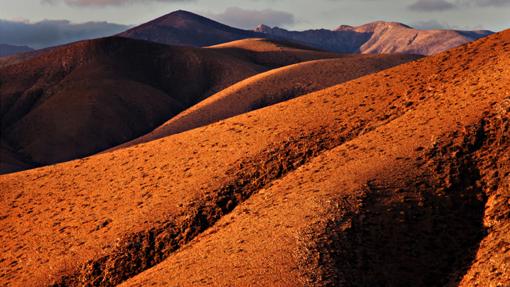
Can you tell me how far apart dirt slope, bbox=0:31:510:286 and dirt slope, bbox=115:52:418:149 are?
109 ft

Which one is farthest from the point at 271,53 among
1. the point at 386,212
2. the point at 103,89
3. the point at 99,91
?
the point at 386,212

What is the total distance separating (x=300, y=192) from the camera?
23.7 meters

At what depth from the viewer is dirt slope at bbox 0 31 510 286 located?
20.0m

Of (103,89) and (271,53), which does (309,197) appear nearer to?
(103,89)

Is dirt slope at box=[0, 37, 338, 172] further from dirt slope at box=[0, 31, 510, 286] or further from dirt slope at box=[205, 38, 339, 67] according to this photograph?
dirt slope at box=[0, 31, 510, 286]

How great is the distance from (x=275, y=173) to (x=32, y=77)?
280 feet

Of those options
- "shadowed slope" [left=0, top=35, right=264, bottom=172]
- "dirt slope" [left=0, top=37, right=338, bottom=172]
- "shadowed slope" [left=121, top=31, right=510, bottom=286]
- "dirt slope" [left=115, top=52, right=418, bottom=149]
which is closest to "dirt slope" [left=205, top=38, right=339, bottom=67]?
"dirt slope" [left=0, top=37, right=338, bottom=172]

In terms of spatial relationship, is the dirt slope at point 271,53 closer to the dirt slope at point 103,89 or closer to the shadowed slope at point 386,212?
the dirt slope at point 103,89

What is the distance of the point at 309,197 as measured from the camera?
22922mm

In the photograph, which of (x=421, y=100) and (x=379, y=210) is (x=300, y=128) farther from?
(x=379, y=210)

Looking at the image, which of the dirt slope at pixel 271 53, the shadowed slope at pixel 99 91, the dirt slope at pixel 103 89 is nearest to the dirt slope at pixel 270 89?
the shadowed slope at pixel 99 91

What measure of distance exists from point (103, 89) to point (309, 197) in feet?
253

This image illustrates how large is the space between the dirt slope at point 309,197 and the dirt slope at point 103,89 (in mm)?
48163

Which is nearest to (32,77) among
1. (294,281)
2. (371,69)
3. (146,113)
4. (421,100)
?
(146,113)
